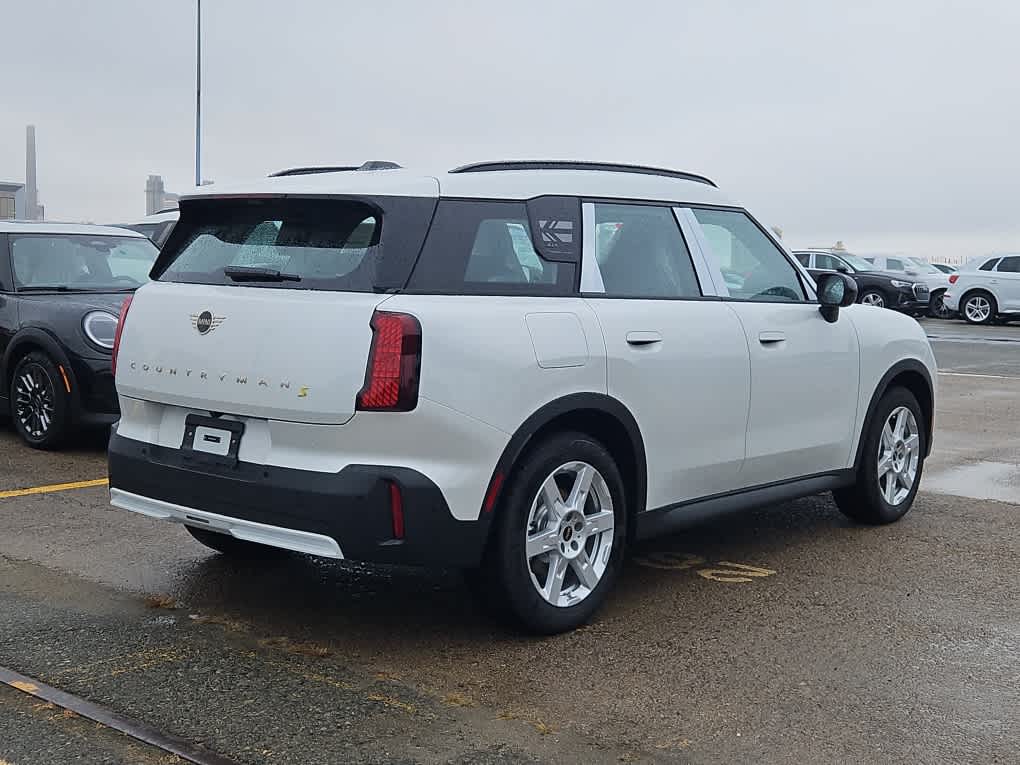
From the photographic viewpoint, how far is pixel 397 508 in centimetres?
429

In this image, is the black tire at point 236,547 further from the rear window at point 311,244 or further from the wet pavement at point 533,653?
the rear window at point 311,244

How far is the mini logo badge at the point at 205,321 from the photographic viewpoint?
4609 mm

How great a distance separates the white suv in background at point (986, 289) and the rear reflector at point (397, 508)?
85.2 feet

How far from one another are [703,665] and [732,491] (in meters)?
1.27

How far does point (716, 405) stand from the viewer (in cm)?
536

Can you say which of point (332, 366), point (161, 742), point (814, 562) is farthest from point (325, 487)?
point (814, 562)

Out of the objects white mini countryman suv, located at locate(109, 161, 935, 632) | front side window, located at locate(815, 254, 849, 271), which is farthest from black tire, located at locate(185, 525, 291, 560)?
front side window, located at locate(815, 254, 849, 271)

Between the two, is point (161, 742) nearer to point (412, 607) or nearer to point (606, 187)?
point (412, 607)

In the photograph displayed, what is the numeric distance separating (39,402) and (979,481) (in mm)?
6387

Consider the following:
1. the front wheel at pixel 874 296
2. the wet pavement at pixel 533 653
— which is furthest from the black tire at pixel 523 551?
the front wheel at pixel 874 296

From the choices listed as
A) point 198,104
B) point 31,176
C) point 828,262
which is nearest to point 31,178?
point 31,176

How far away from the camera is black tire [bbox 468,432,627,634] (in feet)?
14.9

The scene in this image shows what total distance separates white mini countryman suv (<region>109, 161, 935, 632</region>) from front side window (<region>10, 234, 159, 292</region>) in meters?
4.47

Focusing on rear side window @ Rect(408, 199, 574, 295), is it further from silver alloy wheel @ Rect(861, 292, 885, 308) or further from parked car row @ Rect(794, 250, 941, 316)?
silver alloy wheel @ Rect(861, 292, 885, 308)
